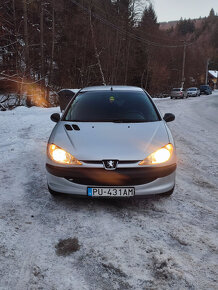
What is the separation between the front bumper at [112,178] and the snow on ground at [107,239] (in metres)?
0.34

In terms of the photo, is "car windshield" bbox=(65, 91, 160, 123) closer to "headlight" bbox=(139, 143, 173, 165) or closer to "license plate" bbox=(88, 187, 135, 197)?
"headlight" bbox=(139, 143, 173, 165)

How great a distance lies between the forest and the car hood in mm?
13143

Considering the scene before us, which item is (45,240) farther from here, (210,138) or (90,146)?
(210,138)

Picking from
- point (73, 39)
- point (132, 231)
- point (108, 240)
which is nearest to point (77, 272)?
point (108, 240)

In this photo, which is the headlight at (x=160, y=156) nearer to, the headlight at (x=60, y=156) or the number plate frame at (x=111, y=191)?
the number plate frame at (x=111, y=191)

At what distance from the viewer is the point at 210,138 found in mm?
8055

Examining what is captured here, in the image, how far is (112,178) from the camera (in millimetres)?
2971

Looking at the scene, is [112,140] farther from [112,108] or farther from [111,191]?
[112,108]

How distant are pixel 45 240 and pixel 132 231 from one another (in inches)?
36.6

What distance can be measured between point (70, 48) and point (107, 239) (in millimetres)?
28118

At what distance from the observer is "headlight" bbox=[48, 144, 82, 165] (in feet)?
10.2

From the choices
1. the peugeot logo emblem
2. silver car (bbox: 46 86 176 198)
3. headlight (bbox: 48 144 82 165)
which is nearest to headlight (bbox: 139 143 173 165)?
silver car (bbox: 46 86 176 198)

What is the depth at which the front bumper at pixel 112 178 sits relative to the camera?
117 inches

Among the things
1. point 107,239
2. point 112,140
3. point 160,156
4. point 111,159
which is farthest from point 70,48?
point 107,239
